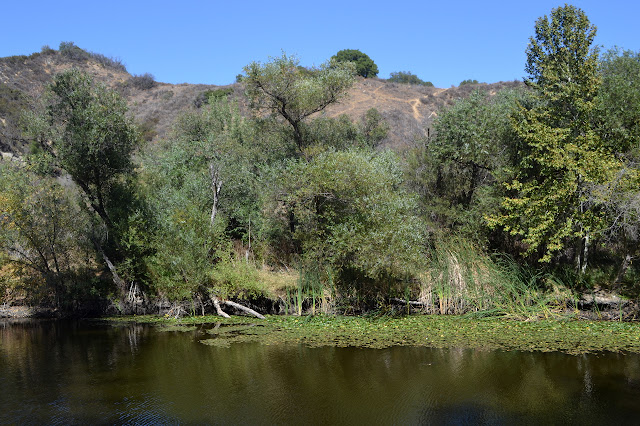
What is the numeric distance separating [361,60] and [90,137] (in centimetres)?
6655

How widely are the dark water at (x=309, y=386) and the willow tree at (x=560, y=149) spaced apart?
6.17 meters

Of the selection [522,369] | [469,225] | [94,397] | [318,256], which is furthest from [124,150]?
[522,369]

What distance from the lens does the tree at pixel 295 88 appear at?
23625mm

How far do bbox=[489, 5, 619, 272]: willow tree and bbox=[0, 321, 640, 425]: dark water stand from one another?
6169 mm

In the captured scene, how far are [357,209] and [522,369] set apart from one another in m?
8.71

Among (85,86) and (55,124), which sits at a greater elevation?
(85,86)

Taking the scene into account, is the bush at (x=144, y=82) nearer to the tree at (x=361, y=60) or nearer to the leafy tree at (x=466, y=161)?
the tree at (x=361, y=60)

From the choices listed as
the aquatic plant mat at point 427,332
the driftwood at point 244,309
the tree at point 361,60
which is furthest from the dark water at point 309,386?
the tree at point 361,60

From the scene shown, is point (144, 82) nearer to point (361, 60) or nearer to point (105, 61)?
point (105, 61)

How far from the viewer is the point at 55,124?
808 inches

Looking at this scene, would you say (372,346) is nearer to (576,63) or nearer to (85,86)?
(576,63)

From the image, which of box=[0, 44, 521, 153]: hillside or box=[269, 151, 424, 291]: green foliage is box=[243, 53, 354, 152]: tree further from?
box=[0, 44, 521, 153]: hillside

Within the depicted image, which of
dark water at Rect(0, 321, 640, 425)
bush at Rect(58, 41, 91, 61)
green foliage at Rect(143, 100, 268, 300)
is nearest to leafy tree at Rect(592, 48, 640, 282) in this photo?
dark water at Rect(0, 321, 640, 425)

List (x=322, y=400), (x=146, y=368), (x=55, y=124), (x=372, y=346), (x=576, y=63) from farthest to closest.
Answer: (x=55, y=124) → (x=576, y=63) → (x=372, y=346) → (x=146, y=368) → (x=322, y=400)
